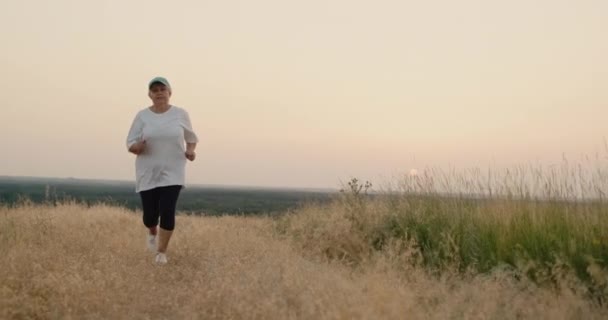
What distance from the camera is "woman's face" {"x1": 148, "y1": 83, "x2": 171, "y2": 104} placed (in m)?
6.41

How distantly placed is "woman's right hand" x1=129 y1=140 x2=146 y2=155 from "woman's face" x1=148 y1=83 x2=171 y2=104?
0.50 m

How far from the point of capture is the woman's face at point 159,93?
6.41m

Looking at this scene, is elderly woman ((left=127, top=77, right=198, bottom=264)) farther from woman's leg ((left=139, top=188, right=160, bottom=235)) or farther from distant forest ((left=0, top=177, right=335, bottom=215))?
distant forest ((left=0, top=177, right=335, bottom=215))

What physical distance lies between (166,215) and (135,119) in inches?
46.8

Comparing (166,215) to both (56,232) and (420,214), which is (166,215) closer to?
(56,232)

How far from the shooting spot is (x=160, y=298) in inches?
185

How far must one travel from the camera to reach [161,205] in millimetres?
6348

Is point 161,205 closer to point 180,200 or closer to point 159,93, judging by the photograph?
point 159,93

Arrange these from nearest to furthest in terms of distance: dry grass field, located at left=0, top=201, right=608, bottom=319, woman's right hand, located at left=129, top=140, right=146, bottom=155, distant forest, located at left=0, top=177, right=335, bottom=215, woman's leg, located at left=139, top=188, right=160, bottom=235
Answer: dry grass field, located at left=0, top=201, right=608, bottom=319, woman's right hand, located at left=129, top=140, right=146, bottom=155, woman's leg, located at left=139, top=188, right=160, bottom=235, distant forest, located at left=0, top=177, right=335, bottom=215

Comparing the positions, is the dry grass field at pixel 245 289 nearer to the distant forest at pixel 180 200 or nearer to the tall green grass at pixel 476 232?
the tall green grass at pixel 476 232

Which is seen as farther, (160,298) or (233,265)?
(233,265)

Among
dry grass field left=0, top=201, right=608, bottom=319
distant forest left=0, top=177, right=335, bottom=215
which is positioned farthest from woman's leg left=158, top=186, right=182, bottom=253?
distant forest left=0, top=177, right=335, bottom=215

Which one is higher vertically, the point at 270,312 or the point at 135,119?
the point at 135,119

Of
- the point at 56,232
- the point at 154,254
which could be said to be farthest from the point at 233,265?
the point at 56,232
